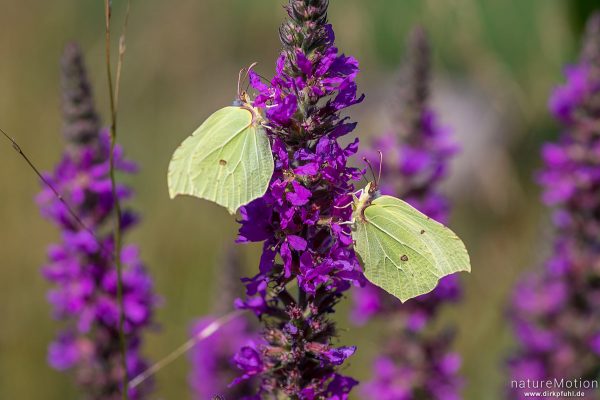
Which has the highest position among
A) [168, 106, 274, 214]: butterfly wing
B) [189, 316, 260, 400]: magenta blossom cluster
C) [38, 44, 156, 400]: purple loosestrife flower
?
[168, 106, 274, 214]: butterfly wing

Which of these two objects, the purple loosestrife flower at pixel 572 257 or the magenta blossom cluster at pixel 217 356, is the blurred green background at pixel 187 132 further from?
the magenta blossom cluster at pixel 217 356

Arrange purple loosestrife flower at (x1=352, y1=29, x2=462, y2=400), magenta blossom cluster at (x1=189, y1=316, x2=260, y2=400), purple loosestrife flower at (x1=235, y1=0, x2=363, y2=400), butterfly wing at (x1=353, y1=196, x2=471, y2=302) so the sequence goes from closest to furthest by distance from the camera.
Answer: purple loosestrife flower at (x1=235, y1=0, x2=363, y2=400) < butterfly wing at (x1=353, y1=196, x2=471, y2=302) < purple loosestrife flower at (x1=352, y1=29, x2=462, y2=400) < magenta blossom cluster at (x1=189, y1=316, x2=260, y2=400)

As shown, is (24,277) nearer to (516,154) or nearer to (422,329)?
(422,329)

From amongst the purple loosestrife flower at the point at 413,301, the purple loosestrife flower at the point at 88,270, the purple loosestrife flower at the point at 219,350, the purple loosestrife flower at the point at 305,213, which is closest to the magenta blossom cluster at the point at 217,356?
the purple loosestrife flower at the point at 219,350

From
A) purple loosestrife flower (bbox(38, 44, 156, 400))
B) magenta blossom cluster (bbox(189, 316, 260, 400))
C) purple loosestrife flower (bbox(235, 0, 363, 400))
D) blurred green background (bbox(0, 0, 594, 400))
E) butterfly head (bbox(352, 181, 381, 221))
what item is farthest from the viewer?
blurred green background (bbox(0, 0, 594, 400))

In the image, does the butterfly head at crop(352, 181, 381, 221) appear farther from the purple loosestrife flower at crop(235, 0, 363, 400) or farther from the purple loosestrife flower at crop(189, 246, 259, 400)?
the purple loosestrife flower at crop(189, 246, 259, 400)

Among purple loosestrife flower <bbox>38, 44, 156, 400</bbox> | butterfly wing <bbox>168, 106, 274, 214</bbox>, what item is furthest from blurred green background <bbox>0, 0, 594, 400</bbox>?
butterfly wing <bbox>168, 106, 274, 214</bbox>
